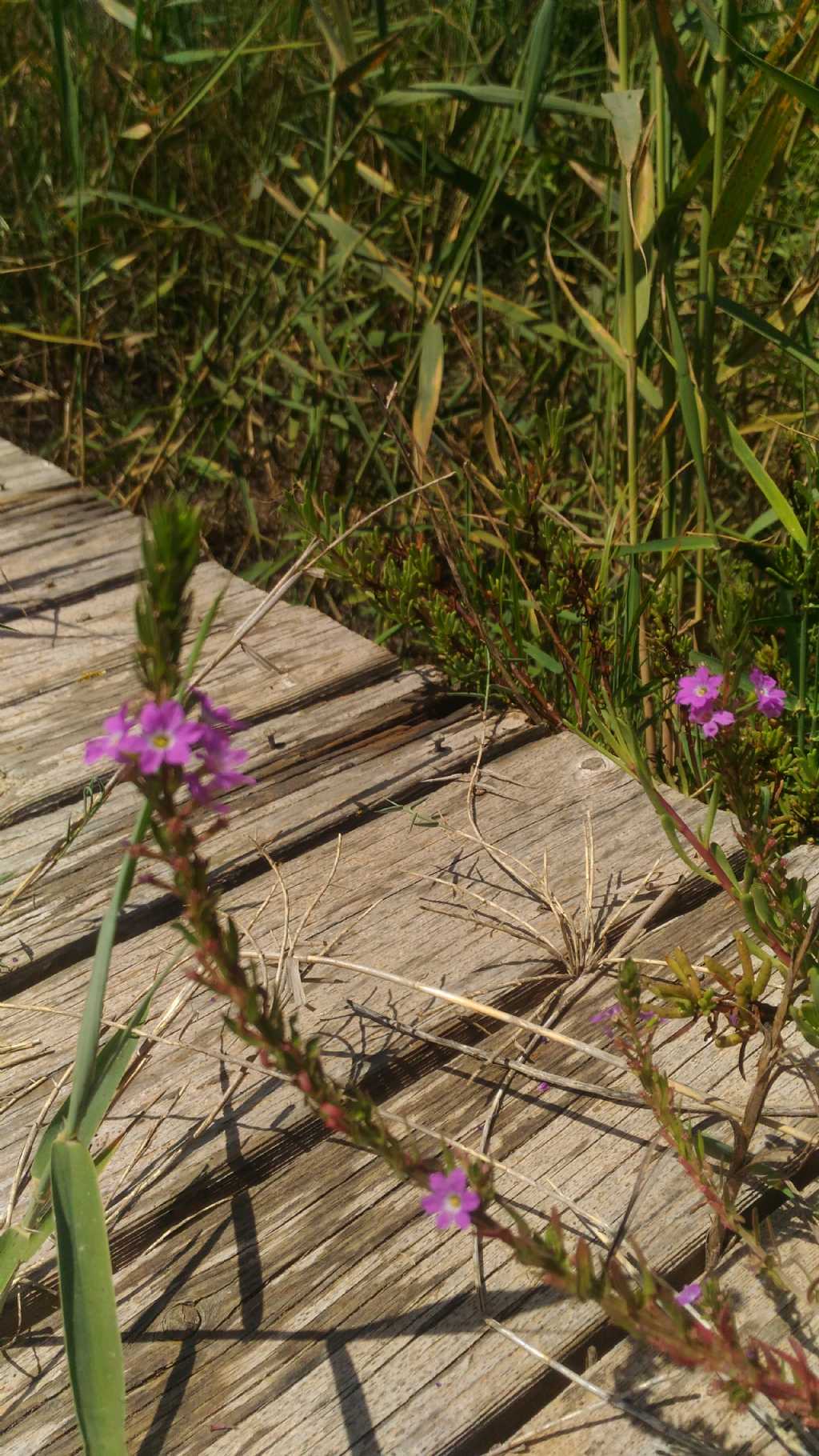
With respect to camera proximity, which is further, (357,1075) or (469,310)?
(469,310)

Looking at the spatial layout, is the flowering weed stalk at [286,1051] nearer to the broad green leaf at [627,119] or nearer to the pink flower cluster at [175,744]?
the pink flower cluster at [175,744]

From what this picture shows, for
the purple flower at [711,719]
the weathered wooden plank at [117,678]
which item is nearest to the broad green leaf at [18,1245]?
the purple flower at [711,719]

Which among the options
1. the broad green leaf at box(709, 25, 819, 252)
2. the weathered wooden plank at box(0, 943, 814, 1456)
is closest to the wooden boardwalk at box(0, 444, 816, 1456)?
the weathered wooden plank at box(0, 943, 814, 1456)

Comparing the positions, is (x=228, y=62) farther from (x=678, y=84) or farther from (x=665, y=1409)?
(x=665, y=1409)

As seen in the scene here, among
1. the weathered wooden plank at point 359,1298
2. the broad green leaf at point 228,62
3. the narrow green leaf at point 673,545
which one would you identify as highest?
the broad green leaf at point 228,62

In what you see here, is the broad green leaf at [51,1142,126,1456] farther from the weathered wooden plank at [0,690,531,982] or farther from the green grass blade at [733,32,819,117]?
the green grass blade at [733,32,819,117]

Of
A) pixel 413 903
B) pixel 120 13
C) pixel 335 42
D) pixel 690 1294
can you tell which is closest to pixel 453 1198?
pixel 690 1294

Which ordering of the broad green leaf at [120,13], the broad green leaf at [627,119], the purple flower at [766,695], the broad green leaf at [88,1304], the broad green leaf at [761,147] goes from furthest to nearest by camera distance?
the broad green leaf at [120,13]
the broad green leaf at [627,119]
the broad green leaf at [761,147]
the purple flower at [766,695]
the broad green leaf at [88,1304]
